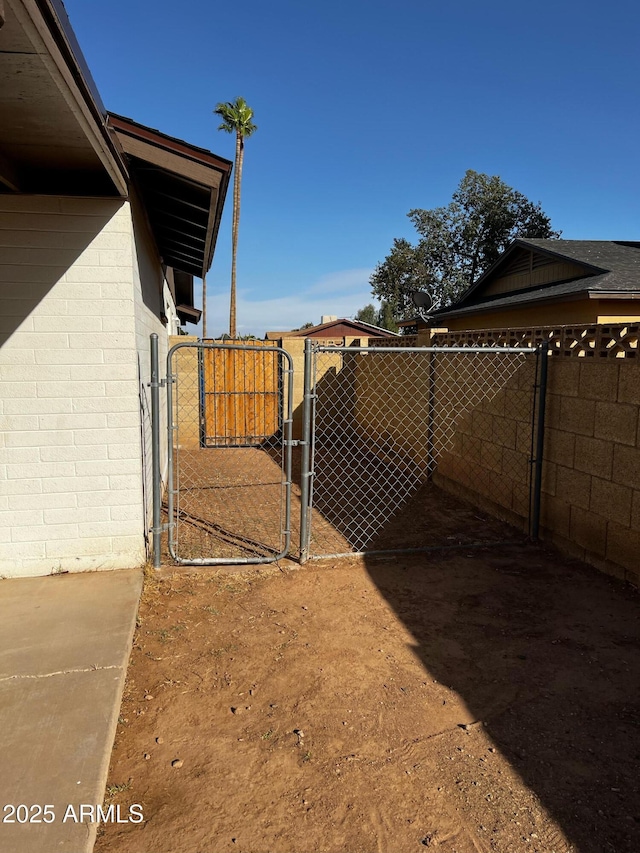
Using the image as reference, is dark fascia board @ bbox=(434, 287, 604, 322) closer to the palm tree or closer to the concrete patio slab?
the concrete patio slab

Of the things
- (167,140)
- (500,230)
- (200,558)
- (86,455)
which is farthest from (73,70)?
(500,230)

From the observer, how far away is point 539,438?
17.4 feet

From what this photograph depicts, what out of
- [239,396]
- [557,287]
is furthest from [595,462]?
[557,287]

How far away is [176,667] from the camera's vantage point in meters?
3.26

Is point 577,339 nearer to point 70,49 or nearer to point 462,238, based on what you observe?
point 70,49

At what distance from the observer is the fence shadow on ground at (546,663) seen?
2355 mm

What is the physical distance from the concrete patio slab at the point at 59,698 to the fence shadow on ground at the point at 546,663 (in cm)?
173

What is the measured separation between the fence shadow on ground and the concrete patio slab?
5.68ft

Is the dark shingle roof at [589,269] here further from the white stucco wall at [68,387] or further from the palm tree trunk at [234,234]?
the palm tree trunk at [234,234]

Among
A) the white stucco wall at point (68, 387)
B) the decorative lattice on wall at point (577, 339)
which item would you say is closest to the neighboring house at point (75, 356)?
the white stucco wall at point (68, 387)

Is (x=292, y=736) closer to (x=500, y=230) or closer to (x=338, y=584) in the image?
(x=338, y=584)

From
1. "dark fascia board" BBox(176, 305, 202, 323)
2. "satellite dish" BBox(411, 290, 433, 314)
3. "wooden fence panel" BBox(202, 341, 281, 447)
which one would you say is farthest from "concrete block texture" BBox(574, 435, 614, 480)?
"dark fascia board" BBox(176, 305, 202, 323)

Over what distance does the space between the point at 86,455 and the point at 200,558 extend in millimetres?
1311

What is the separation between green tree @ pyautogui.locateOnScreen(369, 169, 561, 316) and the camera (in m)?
34.3
